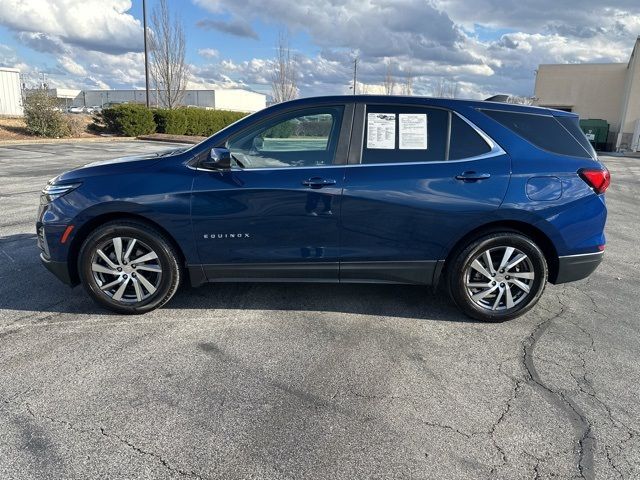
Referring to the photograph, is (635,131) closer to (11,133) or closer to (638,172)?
(638,172)

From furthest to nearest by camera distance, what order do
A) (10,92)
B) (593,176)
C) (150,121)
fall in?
1. (10,92)
2. (150,121)
3. (593,176)

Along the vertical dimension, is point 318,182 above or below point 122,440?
above

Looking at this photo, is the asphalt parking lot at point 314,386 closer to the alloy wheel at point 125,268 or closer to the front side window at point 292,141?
the alloy wheel at point 125,268

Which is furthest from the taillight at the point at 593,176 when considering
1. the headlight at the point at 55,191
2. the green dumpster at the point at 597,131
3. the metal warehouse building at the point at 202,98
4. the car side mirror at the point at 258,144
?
the metal warehouse building at the point at 202,98

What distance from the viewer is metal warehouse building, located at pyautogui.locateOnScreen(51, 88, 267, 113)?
80.7 meters

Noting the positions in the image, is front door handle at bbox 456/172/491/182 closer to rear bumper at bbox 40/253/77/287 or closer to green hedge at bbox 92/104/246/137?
rear bumper at bbox 40/253/77/287

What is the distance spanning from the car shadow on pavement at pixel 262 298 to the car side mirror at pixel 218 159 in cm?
126

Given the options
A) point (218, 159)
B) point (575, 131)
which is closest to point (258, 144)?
point (218, 159)

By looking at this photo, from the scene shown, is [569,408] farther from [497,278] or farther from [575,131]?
[575,131]

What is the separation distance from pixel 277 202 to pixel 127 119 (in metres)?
24.7

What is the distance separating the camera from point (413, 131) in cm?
385

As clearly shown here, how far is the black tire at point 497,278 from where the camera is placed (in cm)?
387

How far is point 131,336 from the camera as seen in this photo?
365cm

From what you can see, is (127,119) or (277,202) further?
(127,119)
